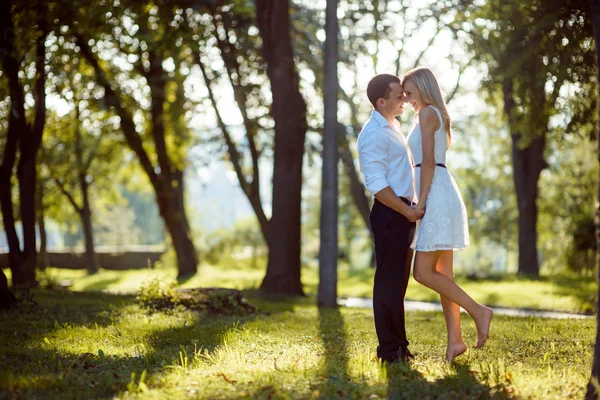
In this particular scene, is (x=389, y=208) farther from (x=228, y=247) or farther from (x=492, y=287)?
(x=228, y=247)

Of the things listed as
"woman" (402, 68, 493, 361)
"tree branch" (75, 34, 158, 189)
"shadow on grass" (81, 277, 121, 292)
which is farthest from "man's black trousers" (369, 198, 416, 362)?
"shadow on grass" (81, 277, 121, 292)

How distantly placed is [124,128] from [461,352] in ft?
53.9

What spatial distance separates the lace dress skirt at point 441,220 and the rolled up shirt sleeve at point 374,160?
39 centimetres

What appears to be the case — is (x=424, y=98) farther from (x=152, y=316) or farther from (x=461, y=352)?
(x=152, y=316)

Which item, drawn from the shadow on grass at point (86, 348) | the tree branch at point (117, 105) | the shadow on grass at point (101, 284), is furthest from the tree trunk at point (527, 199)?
the shadow on grass at point (86, 348)

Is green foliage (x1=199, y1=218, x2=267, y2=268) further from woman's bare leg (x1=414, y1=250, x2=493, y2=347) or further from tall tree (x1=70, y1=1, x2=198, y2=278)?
woman's bare leg (x1=414, y1=250, x2=493, y2=347)

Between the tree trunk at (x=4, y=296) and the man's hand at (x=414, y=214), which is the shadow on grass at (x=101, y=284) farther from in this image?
the man's hand at (x=414, y=214)

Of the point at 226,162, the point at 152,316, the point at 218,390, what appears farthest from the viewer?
the point at 226,162

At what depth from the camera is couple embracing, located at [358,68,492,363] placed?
5473 millimetres

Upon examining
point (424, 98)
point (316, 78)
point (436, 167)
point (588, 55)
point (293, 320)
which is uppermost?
point (316, 78)

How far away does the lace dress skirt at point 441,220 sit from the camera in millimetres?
5469

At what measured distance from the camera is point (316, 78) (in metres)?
19.0

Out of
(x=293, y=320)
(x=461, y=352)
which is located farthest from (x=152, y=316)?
(x=461, y=352)

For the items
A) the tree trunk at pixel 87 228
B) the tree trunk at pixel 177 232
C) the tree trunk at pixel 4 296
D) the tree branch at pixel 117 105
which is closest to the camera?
the tree trunk at pixel 4 296
